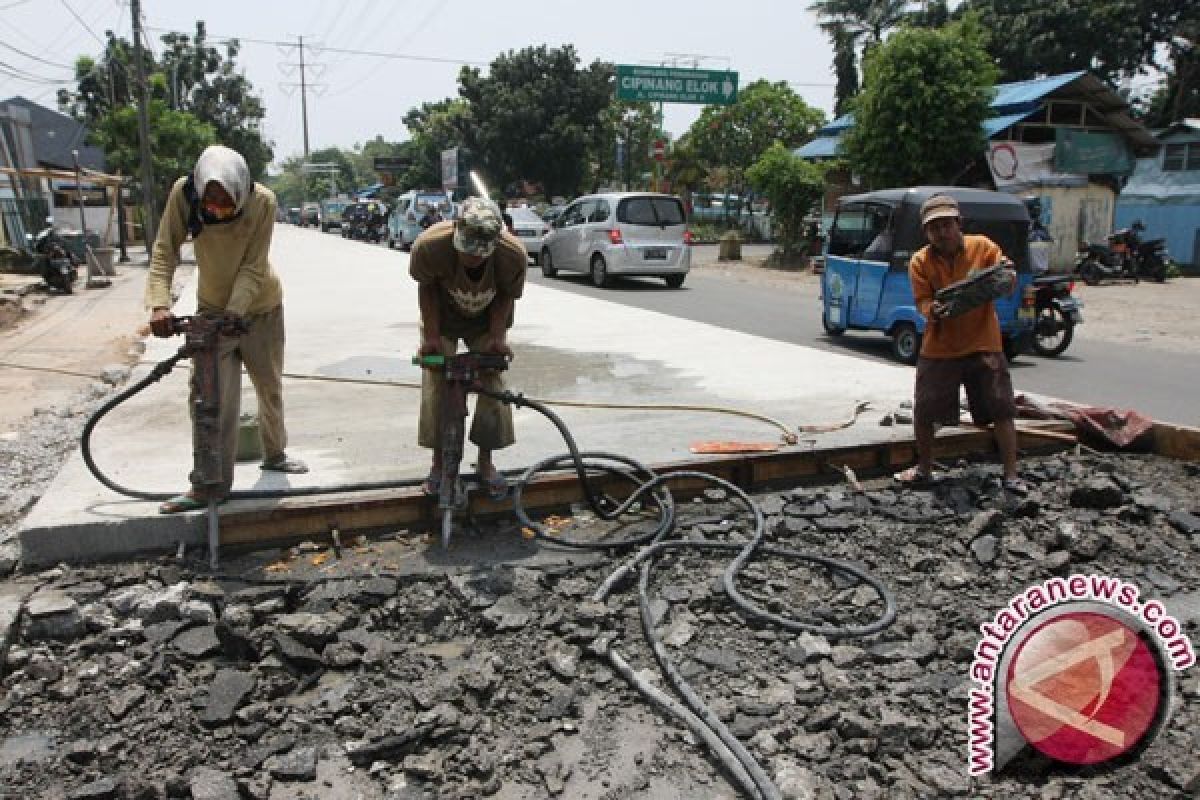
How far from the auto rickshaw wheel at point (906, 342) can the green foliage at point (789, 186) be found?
1401 cm

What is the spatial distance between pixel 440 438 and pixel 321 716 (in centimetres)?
153

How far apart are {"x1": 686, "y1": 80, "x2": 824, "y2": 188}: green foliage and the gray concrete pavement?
91.3ft

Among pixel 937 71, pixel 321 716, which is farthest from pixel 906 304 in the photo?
pixel 937 71

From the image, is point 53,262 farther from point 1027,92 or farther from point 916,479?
point 1027,92

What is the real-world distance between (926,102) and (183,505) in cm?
1896

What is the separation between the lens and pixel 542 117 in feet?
120

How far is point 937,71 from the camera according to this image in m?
19.6

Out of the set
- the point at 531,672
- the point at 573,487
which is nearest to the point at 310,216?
the point at 573,487

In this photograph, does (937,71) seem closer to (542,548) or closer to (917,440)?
(917,440)

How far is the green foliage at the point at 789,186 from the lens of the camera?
74.8ft

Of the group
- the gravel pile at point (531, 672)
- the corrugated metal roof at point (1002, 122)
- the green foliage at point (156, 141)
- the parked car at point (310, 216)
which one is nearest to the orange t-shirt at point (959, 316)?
the gravel pile at point (531, 672)

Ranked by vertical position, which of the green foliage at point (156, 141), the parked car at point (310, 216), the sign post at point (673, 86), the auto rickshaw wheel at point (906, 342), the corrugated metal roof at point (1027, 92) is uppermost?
the sign post at point (673, 86)

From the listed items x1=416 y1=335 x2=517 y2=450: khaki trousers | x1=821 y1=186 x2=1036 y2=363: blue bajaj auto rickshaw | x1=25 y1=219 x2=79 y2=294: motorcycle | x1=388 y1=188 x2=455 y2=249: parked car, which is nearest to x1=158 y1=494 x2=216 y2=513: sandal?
x1=416 y1=335 x2=517 y2=450: khaki trousers

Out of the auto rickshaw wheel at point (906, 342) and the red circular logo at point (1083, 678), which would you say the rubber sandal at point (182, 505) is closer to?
the red circular logo at point (1083, 678)
